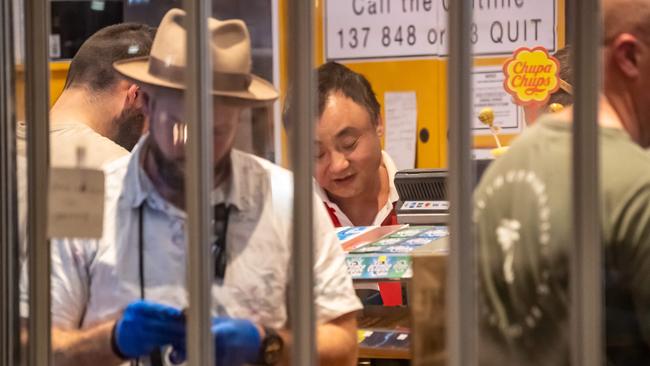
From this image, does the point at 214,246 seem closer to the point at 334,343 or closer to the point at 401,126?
the point at 334,343

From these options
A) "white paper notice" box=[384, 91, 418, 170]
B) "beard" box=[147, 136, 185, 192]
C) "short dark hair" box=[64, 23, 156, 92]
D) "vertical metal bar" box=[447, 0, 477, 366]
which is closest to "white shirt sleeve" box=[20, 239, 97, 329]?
"beard" box=[147, 136, 185, 192]

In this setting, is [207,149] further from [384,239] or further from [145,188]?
[384,239]

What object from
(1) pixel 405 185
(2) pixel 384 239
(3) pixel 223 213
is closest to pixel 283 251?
(3) pixel 223 213

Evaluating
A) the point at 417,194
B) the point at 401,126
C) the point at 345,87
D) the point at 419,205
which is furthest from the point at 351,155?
the point at 401,126

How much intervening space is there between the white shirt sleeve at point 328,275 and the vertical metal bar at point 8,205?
1.09ft

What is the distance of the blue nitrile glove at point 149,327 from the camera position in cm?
106

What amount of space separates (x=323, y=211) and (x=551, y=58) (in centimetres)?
29

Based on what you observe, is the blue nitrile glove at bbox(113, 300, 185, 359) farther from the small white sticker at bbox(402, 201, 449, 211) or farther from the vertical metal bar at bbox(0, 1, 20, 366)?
the small white sticker at bbox(402, 201, 449, 211)

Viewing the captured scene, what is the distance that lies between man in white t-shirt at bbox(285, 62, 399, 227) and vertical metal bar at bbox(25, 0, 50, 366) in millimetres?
286

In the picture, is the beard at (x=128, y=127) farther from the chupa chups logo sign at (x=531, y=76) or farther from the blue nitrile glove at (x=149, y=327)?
the chupa chups logo sign at (x=531, y=76)

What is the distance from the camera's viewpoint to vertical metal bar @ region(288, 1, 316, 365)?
0.99 m

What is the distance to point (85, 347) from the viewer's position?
1135mm

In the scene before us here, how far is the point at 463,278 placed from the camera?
3.08ft

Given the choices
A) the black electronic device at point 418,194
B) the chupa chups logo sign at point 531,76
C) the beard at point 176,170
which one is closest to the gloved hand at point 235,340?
the beard at point 176,170
